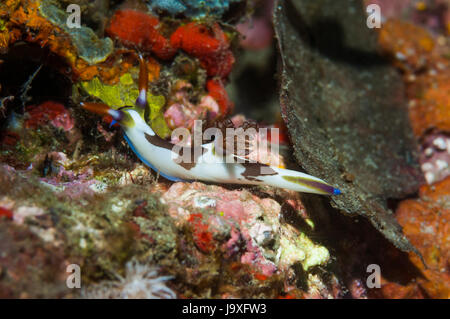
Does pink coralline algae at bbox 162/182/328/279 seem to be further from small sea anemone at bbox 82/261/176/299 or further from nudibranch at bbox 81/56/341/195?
small sea anemone at bbox 82/261/176/299

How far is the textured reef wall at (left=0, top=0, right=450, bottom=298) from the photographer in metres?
1.98

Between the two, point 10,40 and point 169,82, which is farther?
point 169,82

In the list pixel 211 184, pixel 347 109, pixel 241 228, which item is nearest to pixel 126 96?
pixel 211 184

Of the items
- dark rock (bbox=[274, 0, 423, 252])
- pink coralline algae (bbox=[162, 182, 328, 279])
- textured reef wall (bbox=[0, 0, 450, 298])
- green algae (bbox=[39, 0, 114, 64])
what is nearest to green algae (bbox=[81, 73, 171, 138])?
textured reef wall (bbox=[0, 0, 450, 298])

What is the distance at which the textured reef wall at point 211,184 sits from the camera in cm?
198

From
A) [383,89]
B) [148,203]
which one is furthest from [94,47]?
[383,89]

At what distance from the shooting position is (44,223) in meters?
1.85

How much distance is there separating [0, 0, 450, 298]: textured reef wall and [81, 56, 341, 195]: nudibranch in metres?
0.13

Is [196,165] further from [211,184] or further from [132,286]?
[132,286]

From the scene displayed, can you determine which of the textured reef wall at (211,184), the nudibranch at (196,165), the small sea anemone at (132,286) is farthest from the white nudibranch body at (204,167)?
the small sea anemone at (132,286)

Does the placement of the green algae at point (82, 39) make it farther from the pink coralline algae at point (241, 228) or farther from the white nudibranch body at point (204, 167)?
the pink coralline algae at point (241, 228)

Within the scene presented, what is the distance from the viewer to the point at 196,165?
2762 mm

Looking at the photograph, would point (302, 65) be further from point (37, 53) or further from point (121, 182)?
point (37, 53)

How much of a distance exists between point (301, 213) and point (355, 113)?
2155 millimetres
